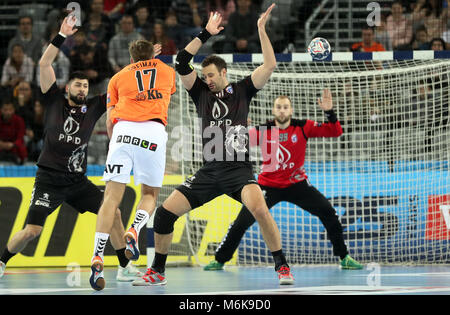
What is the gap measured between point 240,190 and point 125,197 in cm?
355

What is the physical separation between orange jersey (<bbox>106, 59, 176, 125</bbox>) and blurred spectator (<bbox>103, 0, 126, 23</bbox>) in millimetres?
8681

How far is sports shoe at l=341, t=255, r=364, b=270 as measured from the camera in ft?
32.0

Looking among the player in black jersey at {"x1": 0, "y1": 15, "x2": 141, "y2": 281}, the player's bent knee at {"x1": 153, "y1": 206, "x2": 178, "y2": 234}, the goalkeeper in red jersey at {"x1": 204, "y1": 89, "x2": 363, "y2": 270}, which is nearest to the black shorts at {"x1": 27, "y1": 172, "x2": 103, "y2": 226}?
the player in black jersey at {"x1": 0, "y1": 15, "x2": 141, "y2": 281}

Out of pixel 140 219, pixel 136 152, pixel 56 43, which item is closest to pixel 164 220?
pixel 140 219

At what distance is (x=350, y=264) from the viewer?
977 centimetres

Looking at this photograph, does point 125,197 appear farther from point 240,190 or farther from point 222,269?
point 240,190

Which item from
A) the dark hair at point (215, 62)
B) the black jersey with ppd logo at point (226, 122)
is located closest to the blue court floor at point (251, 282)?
the black jersey with ppd logo at point (226, 122)

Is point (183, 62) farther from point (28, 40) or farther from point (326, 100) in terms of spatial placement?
point (28, 40)

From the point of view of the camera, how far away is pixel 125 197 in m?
10.6

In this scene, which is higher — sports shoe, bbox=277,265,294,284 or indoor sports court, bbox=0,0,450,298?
indoor sports court, bbox=0,0,450,298

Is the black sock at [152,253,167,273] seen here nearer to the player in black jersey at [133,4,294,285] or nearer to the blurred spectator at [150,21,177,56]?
the player in black jersey at [133,4,294,285]

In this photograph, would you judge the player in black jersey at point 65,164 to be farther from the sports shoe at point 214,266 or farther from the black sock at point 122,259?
the sports shoe at point 214,266

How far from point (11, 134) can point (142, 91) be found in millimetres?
6436
